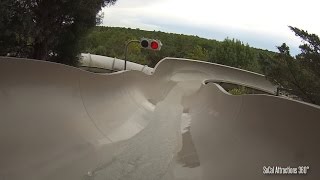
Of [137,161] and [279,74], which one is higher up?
[279,74]

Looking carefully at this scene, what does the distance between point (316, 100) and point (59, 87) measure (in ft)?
19.3

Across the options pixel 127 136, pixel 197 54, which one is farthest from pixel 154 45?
pixel 197 54

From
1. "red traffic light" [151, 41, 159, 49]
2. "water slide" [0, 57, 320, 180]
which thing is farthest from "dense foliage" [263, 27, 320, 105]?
"red traffic light" [151, 41, 159, 49]

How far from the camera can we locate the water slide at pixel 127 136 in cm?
638

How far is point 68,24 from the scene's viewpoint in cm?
1670

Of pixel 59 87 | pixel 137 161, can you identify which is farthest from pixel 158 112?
pixel 137 161

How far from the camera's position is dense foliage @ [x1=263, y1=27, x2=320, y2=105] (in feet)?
32.2

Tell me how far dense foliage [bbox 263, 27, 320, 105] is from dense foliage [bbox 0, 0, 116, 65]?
7.15 metres

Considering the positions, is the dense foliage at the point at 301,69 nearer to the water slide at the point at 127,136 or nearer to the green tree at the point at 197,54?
the water slide at the point at 127,136

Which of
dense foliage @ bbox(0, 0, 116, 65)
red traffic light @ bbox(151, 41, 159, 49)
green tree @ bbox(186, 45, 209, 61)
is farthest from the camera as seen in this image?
green tree @ bbox(186, 45, 209, 61)

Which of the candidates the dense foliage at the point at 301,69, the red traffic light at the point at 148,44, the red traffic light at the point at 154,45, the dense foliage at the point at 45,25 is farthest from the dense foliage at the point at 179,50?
the dense foliage at the point at 301,69

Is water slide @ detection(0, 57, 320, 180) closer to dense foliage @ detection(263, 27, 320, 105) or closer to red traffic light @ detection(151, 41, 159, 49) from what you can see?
dense foliage @ detection(263, 27, 320, 105)

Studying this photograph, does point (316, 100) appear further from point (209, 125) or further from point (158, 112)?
point (158, 112)

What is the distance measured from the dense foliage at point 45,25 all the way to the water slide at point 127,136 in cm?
317
